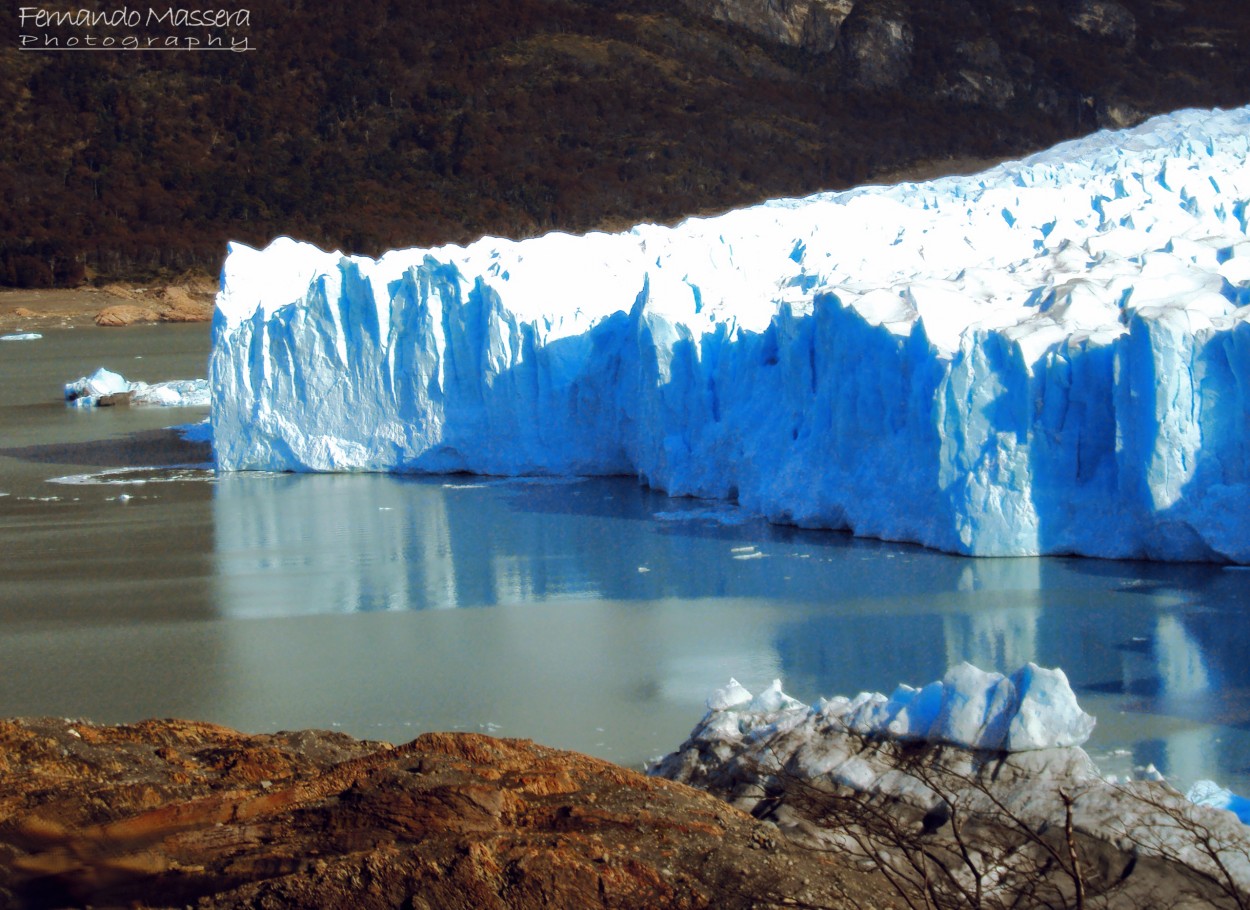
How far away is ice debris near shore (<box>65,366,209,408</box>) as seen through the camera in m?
15.5

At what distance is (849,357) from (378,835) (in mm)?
5676

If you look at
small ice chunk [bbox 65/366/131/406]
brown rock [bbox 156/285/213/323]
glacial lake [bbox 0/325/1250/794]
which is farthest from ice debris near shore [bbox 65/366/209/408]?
brown rock [bbox 156/285/213/323]

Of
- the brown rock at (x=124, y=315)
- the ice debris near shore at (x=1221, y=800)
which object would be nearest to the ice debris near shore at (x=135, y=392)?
the brown rock at (x=124, y=315)

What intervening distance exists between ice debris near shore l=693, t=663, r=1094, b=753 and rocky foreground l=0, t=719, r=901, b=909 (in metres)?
0.98

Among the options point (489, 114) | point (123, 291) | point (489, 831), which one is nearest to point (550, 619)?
point (489, 831)

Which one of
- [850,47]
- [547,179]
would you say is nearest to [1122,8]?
[850,47]

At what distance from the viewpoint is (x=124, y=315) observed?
27562mm

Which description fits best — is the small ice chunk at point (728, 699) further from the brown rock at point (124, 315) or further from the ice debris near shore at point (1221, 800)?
the brown rock at point (124, 315)

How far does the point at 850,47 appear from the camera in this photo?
40.5m

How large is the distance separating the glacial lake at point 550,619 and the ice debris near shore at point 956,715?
0.49 meters

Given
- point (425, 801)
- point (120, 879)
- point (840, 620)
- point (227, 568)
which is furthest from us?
point (227, 568)

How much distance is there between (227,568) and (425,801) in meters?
5.63

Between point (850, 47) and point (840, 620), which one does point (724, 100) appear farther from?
point (840, 620)

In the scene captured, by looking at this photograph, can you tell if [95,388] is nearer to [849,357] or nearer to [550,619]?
[849,357]
